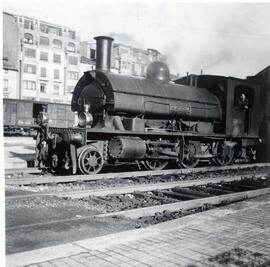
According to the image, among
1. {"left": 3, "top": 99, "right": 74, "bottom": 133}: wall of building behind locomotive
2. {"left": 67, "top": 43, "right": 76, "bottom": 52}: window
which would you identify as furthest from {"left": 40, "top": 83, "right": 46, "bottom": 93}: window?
{"left": 3, "top": 99, "right": 74, "bottom": 133}: wall of building behind locomotive

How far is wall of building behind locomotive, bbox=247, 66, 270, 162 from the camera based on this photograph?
16062 mm

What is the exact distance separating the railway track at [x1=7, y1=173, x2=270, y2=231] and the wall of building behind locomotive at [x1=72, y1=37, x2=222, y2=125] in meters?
3.11

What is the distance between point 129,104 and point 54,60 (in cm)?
4980

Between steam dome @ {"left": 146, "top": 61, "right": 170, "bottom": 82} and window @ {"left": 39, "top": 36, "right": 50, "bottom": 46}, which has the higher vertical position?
window @ {"left": 39, "top": 36, "right": 50, "bottom": 46}

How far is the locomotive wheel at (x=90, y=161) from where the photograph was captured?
30.6 ft

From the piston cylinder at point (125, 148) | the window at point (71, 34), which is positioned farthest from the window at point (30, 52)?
the piston cylinder at point (125, 148)

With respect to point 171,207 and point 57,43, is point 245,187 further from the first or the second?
point 57,43

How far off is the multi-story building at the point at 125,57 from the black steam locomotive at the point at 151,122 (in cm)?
4966

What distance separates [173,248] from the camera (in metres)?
3.79

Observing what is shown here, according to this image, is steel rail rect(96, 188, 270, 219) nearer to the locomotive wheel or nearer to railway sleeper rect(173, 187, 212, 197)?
railway sleeper rect(173, 187, 212, 197)

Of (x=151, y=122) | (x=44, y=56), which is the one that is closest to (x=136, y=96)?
(x=151, y=122)

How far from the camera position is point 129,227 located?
491 centimetres

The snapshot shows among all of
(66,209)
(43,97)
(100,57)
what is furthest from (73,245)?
(43,97)

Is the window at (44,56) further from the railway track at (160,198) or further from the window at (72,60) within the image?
the railway track at (160,198)
